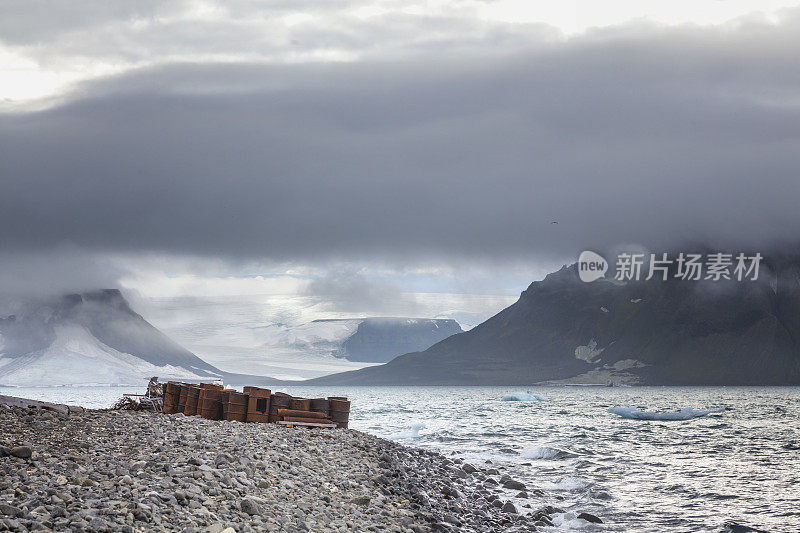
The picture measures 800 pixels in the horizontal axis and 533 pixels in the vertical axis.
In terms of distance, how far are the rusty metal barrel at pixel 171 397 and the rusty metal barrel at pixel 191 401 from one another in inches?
33.1

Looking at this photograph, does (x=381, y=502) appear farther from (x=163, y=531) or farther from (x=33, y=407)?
(x=33, y=407)

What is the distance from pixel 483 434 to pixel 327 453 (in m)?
30.9

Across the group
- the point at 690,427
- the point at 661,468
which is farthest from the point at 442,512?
the point at 690,427

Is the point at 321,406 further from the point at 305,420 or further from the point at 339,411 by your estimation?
the point at 305,420

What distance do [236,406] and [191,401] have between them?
2.32 m

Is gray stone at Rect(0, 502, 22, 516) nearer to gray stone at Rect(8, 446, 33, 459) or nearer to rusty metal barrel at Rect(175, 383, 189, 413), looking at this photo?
gray stone at Rect(8, 446, 33, 459)

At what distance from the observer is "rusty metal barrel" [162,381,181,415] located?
36.6 m

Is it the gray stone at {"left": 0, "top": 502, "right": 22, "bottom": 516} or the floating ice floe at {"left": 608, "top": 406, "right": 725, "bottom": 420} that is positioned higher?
the gray stone at {"left": 0, "top": 502, "right": 22, "bottom": 516}

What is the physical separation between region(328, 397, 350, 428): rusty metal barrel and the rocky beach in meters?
5.40

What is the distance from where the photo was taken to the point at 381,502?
2152 centimetres

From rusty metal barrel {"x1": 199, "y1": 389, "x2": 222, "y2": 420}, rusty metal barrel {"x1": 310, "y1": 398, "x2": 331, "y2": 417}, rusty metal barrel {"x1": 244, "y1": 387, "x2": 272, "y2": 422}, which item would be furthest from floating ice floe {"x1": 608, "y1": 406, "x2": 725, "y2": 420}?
rusty metal barrel {"x1": 199, "y1": 389, "x2": 222, "y2": 420}

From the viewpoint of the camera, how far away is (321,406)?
120 feet

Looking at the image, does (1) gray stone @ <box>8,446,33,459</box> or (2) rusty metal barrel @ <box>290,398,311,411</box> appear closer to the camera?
(1) gray stone @ <box>8,446,33,459</box>

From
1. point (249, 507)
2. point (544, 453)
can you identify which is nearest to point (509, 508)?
point (249, 507)
